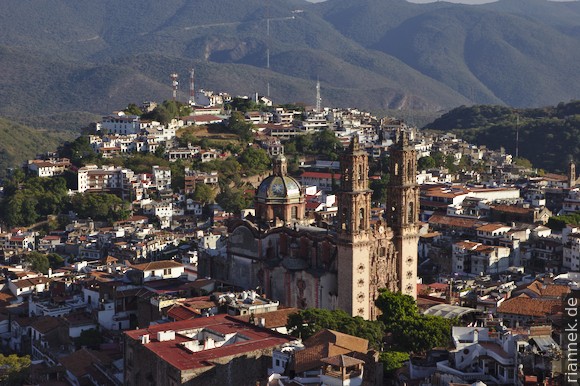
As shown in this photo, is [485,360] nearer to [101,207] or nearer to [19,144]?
[101,207]

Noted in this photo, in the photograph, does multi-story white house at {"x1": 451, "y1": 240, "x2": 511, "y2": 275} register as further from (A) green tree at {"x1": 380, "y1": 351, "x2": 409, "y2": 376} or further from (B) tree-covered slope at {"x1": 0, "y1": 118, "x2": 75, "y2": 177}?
(B) tree-covered slope at {"x1": 0, "y1": 118, "x2": 75, "y2": 177}

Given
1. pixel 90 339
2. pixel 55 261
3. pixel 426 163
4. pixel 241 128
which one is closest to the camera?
pixel 90 339

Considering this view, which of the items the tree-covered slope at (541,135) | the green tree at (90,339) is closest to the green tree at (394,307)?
the green tree at (90,339)

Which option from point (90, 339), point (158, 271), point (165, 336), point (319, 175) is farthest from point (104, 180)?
point (165, 336)

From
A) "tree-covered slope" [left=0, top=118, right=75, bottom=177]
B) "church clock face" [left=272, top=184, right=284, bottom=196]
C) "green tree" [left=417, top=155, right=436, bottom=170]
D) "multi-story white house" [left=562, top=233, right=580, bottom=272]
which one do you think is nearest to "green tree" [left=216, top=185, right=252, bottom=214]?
"green tree" [left=417, top=155, right=436, bottom=170]

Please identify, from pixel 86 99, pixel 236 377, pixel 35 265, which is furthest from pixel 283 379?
pixel 86 99
